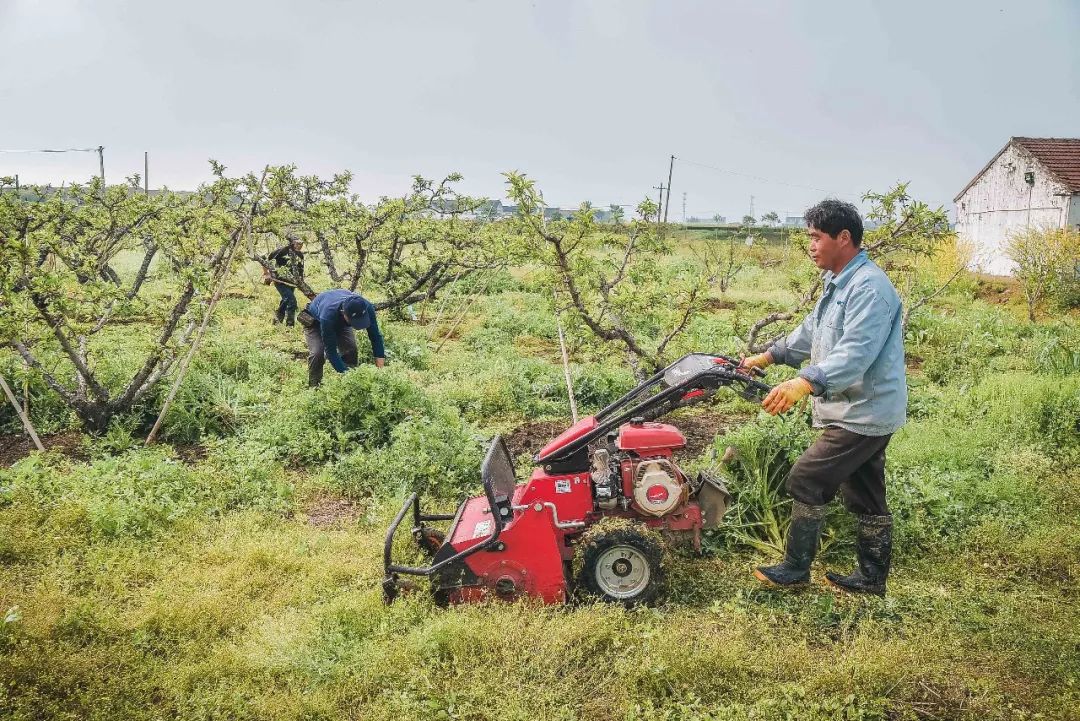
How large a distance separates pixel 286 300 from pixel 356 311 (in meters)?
6.13

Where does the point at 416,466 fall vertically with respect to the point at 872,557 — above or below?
above

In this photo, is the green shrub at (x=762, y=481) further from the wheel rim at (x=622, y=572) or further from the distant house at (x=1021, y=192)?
the distant house at (x=1021, y=192)

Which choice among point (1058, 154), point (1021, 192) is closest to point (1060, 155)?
point (1058, 154)

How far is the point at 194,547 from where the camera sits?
487 centimetres

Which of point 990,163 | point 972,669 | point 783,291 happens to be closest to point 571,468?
point 972,669

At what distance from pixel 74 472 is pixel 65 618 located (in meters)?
2.51

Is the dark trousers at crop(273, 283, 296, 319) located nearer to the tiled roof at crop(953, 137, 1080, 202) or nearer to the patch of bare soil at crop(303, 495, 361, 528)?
the patch of bare soil at crop(303, 495, 361, 528)

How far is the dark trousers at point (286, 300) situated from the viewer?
44.3 ft

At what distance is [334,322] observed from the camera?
8289mm

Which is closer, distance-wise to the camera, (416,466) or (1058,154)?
(416,466)

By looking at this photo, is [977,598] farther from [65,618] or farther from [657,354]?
[65,618]

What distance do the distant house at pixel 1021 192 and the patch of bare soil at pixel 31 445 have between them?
81.6 ft

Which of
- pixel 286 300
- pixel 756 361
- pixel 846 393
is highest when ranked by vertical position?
pixel 286 300

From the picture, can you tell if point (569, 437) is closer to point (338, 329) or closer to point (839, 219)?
point (839, 219)
